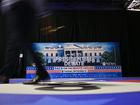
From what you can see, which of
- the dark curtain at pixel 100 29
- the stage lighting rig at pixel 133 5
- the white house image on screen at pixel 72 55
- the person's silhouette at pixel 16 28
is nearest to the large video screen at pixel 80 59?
the white house image on screen at pixel 72 55

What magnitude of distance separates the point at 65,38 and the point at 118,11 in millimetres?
1558

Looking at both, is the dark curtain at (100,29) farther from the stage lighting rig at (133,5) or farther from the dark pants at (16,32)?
the dark pants at (16,32)

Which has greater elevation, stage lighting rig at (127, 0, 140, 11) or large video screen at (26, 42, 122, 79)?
stage lighting rig at (127, 0, 140, 11)

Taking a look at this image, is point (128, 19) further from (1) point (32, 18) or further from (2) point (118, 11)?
(1) point (32, 18)

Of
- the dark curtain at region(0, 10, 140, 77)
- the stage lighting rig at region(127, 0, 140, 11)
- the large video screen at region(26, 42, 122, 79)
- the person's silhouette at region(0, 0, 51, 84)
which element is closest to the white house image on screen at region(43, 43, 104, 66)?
Result: the large video screen at region(26, 42, 122, 79)

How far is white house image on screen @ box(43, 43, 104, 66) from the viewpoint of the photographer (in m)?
6.62

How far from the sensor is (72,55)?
6.66m

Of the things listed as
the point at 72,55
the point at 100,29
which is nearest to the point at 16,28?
the point at 72,55

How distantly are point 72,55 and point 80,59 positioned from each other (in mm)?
213

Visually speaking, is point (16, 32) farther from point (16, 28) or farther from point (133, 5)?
point (133, 5)

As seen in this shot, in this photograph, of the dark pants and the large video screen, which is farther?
the large video screen

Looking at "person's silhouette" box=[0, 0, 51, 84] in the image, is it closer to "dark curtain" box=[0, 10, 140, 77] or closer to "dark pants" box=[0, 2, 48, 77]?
"dark pants" box=[0, 2, 48, 77]

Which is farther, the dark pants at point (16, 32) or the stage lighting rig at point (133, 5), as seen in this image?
the stage lighting rig at point (133, 5)

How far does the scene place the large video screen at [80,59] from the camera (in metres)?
6.55
